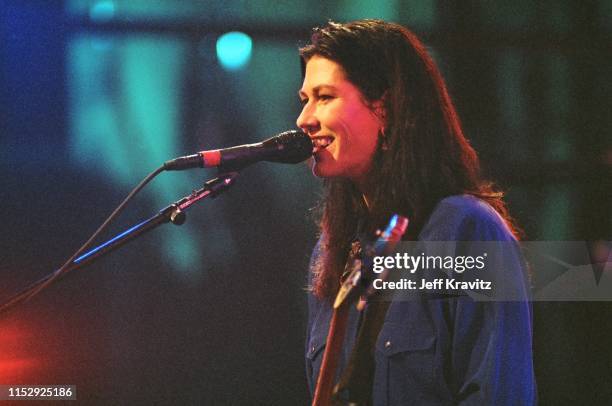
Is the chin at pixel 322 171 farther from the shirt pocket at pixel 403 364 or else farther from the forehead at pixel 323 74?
the shirt pocket at pixel 403 364

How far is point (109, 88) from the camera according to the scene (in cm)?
289

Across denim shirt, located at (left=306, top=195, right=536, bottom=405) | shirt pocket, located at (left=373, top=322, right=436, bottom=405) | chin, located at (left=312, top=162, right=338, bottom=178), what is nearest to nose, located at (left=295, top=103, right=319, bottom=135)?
chin, located at (left=312, top=162, right=338, bottom=178)

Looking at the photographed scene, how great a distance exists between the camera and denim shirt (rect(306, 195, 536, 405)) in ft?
4.68

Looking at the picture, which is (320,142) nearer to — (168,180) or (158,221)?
(158,221)

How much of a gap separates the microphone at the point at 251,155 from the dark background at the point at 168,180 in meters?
1.05

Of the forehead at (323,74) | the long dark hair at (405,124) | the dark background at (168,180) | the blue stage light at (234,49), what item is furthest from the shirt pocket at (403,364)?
the blue stage light at (234,49)

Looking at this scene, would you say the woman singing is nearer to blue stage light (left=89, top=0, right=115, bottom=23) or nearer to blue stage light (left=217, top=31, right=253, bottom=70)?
blue stage light (left=217, top=31, right=253, bottom=70)

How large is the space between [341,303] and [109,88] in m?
2.00

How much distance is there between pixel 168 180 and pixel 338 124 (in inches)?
49.9

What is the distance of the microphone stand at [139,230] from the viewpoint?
5.10 ft

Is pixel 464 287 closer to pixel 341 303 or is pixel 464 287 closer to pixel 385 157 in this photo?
pixel 341 303

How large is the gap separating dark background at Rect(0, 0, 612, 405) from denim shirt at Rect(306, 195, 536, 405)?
1.03 metres

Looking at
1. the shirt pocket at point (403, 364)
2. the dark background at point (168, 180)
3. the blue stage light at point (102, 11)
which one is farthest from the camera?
the blue stage light at point (102, 11)

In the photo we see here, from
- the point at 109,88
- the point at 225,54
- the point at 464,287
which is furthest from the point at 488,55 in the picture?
the point at 109,88
